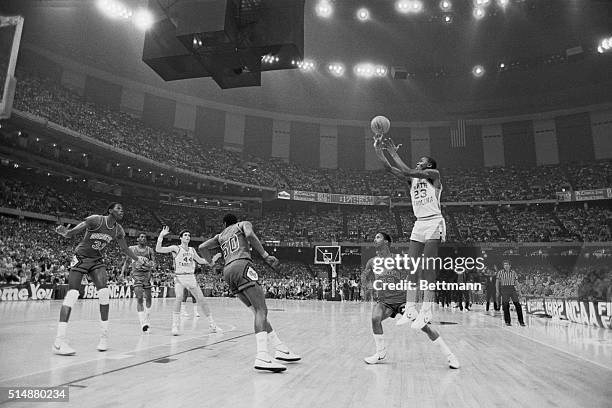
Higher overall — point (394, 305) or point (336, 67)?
point (336, 67)

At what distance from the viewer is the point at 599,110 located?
39.3 meters

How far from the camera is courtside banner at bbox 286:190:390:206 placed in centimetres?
4047

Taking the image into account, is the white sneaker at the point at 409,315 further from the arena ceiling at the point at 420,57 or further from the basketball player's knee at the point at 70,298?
the arena ceiling at the point at 420,57

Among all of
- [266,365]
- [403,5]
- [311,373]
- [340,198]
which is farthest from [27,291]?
[340,198]

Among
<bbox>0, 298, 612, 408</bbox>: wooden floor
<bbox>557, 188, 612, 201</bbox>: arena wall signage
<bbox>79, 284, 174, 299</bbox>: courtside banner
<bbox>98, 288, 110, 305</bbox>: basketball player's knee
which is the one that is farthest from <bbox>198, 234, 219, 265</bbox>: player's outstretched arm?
<bbox>557, 188, 612, 201</bbox>: arena wall signage

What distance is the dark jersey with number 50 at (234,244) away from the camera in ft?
17.5

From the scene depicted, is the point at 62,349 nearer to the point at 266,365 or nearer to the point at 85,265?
the point at 85,265

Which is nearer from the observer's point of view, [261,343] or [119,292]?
[261,343]

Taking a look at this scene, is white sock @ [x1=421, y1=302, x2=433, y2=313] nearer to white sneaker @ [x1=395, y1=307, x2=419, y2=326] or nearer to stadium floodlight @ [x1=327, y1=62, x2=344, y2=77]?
white sneaker @ [x1=395, y1=307, x2=419, y2=326]

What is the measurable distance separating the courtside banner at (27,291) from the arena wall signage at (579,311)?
73.5ft

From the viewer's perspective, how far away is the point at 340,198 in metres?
41.0

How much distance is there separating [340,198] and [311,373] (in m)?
36.4

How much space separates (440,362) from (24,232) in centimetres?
2790

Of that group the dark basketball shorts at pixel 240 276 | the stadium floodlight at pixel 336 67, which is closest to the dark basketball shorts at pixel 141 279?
the dark basketball shorts at pixel 240 276
